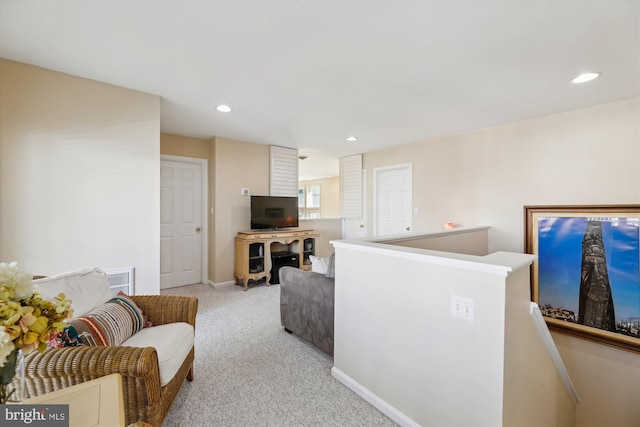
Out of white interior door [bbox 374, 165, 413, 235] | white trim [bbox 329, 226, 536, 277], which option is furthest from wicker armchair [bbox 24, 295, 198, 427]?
white interior door [bbox 374, 165, 413, 235]

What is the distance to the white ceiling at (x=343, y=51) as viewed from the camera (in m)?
1.61

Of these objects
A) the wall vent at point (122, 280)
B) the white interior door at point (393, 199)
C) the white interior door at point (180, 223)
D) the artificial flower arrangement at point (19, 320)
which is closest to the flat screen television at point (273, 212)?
the white interior door at point (180, 223)

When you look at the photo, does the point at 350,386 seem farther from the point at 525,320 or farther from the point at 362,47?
the point at 362,47

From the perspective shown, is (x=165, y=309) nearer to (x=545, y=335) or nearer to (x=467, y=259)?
(x=467, y=259)

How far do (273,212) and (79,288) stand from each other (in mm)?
3292

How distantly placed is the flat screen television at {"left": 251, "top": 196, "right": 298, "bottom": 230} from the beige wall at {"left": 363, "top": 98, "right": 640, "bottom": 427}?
7.97 ft

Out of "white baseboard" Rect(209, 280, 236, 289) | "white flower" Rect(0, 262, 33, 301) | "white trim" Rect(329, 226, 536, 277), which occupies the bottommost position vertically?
"white baseboard" Rect(209, 280, 236, 289)

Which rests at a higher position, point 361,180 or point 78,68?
point 78,68

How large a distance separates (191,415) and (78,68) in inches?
112

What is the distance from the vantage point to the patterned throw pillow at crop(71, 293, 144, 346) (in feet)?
4.68

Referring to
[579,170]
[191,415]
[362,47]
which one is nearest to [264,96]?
[362,47]

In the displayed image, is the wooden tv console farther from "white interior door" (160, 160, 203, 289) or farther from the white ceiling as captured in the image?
the white ceiling

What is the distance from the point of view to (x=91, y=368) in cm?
122

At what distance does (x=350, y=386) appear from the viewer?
6.45 ft
